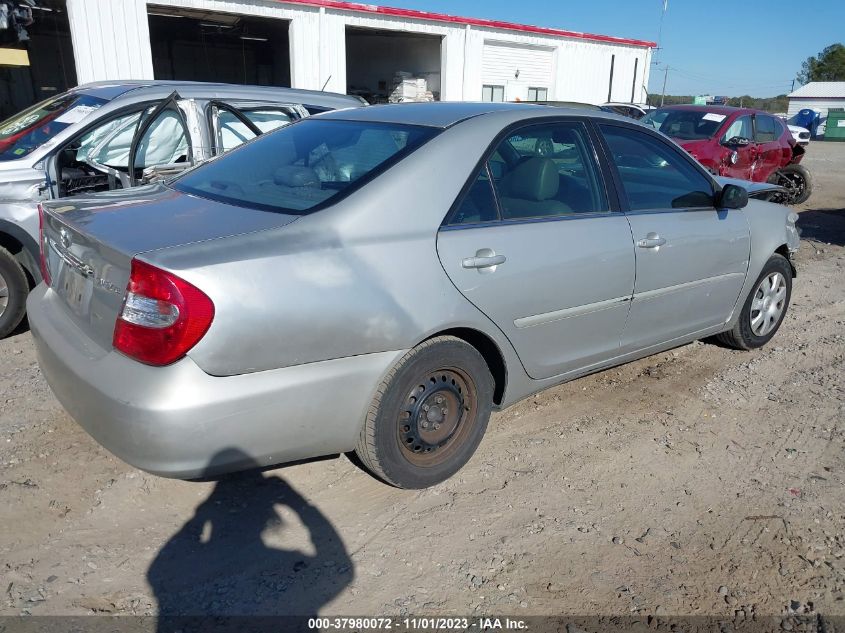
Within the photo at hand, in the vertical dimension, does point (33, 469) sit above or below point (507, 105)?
→ below

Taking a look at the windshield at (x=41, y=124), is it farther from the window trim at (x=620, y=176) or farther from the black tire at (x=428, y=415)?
the window trim at (x=620, y=176)

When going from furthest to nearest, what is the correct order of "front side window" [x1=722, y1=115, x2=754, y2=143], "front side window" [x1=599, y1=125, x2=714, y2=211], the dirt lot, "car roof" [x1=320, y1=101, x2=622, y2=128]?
1. "front side window" [x1=722, y1=115, x2=754, y2=143]
2. "front side window" [x1=599, y1=125, x2=714, y2=211]
3. "car roof" [x1=320, y1=101, x2=622, y2=128]
4. the dirt lot

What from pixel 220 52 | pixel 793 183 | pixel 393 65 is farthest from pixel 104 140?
pixel 220 52

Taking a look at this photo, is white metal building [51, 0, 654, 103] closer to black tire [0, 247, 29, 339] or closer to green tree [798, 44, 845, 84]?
black tire [0, 247, 29, 339]

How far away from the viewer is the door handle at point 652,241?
3635 mm

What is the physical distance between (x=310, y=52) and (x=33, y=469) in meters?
15.1

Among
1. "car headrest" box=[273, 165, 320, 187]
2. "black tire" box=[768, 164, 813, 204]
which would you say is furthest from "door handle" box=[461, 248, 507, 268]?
"black tire" box=[768, 164, 813, 204]

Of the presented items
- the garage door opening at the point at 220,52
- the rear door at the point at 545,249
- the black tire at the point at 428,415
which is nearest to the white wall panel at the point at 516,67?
the garage door opening at the point at 220,52

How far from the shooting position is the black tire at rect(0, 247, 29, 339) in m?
4.70

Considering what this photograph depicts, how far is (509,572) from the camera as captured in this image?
2.64 meters

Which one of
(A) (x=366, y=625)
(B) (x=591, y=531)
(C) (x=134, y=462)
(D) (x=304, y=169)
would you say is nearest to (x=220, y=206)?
(D) (x=304, y=169)

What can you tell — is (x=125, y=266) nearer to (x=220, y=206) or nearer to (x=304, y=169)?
(x=220, y=206)

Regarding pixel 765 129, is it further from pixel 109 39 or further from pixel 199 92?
pixel 109 39

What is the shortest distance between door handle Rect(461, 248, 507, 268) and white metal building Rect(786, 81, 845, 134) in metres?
49.0
